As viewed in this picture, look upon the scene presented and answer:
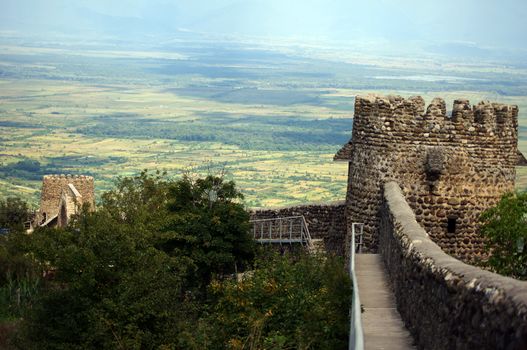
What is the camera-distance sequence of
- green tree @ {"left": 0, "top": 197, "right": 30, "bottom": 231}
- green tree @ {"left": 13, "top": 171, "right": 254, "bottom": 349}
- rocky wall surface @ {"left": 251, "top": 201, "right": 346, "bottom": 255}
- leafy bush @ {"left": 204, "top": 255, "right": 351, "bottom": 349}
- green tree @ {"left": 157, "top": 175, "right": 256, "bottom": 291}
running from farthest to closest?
1. green tree @ {"left": 0, "top": 197, "right": 30, "bottom": 231}
2. rocky wall surface @ {"left": 251, "top": 201, "right": 346, "bottom": 255}
3. green tree @ {"left": 157, "top": 175, "right": 256, "bottom": 291}
4. green tree @ {"left": 13, "top": 171, "right": 254, "bottom": 349}
5. leafy bush @ {"left": 204, "top": 255, "right": 351, "bottom": 349}

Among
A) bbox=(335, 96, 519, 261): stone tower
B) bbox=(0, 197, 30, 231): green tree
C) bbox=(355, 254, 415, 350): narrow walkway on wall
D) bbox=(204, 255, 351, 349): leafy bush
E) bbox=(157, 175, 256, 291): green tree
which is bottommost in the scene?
bbox=(0, 197, 30, 231): green tree

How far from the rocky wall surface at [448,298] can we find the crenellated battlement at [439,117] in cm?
382

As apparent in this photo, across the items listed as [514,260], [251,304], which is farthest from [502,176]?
[251,304]

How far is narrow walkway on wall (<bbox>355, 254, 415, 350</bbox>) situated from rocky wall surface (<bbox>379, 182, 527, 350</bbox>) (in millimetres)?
129

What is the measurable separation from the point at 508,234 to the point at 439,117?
2574 millimetres

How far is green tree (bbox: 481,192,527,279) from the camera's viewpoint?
Answer: 1602 centimetres

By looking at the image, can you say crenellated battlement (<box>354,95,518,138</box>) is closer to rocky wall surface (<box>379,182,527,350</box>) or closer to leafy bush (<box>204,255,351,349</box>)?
leafy bush (<box>204,255,351,349</box>)

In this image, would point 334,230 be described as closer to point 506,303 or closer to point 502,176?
point 502,176

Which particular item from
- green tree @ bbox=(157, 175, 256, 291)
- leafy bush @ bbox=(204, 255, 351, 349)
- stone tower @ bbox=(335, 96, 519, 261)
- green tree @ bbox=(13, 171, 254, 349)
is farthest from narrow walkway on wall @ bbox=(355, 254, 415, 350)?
green tree @ bbox=(157, 175, 256, 291)

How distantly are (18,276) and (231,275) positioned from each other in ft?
28.7

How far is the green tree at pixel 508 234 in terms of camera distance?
16.0 m

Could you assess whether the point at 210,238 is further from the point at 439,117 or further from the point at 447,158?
the point at 439,117

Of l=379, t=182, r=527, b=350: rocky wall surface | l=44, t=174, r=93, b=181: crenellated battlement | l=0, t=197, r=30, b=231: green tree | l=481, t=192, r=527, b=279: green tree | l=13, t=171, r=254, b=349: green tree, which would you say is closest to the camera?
l=379, t=182, r=527, b=350: rocky wall surface

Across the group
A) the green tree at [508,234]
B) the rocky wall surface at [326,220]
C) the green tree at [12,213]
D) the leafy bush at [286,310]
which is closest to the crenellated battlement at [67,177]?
the green tree at [12,213]
